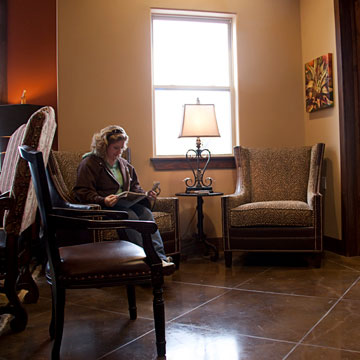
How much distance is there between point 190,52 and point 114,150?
5.48ft

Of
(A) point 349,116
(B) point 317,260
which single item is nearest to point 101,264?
(B) point 317,260

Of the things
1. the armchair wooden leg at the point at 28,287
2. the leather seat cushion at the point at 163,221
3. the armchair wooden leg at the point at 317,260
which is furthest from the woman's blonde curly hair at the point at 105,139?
the armchair wooden leg at the point at 317,260

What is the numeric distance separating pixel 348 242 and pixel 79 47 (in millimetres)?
3005

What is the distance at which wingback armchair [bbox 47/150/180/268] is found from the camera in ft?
10.2

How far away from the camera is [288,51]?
425cm

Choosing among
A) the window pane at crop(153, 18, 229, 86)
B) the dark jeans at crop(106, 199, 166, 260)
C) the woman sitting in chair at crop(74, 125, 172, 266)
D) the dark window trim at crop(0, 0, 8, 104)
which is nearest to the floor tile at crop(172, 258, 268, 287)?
the dark jeans at crop(106, 199, 166, 260)

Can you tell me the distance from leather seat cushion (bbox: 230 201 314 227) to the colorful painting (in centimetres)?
113

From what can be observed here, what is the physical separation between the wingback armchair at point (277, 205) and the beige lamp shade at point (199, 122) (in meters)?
0.42

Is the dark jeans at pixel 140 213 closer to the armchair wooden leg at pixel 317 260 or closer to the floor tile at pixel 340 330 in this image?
the floor tile at pixel 340 330

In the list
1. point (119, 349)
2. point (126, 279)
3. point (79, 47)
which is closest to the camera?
point (126, 279)

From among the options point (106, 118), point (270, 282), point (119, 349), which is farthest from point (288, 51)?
point (119, 349)

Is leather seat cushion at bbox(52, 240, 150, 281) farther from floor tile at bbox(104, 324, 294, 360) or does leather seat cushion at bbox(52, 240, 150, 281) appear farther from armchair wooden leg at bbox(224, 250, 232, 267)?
armchair wooden leg at bbox(224, 250, 232, 267)

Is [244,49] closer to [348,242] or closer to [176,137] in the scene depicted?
[176,137]

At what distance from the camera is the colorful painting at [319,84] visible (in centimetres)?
379
